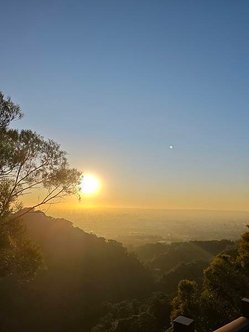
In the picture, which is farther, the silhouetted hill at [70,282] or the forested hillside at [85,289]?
the silhouetted hill at [70,282]

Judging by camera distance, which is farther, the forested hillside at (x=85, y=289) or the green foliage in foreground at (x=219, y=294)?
the forested hillside at (x=85, y=289)

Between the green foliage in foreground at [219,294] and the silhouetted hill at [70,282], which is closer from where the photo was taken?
the green foliage in foreground at [219,294]

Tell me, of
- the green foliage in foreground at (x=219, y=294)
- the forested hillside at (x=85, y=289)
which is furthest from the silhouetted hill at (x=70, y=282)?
the green foliage in foreground at (x=219, y=294)

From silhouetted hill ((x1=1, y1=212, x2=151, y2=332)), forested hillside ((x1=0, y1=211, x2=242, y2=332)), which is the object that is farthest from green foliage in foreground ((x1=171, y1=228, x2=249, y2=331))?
silhouetted hill ((x1=1, y1=212, x2=151, y2=332))

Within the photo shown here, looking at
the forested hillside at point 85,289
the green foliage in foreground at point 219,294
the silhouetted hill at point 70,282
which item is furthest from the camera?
the silhouetted hill at point 70,282

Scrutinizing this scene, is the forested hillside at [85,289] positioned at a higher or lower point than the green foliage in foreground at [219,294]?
lower

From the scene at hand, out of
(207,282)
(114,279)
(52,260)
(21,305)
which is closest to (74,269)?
(52,260)

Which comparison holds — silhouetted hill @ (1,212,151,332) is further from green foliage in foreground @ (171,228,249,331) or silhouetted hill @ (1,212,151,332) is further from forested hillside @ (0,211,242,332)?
green foliage in foreground @ (171,228,249,331)

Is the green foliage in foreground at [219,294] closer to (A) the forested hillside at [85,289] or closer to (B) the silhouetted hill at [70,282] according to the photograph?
(A) the forested hillside at [85,289]

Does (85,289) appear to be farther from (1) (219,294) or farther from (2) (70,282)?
(1) (219,294)

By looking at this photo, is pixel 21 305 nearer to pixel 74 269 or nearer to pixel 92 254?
pixel 74 269

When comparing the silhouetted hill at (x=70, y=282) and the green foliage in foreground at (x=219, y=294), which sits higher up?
the green foliage in foreground at (x=219, y=294)

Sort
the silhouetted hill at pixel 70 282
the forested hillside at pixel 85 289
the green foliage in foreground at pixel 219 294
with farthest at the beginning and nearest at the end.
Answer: the silhouetted hill at pixel 70 282 → the forested hillside at pixel 85 289 → the green foliage in foreground at pixel 219 294
